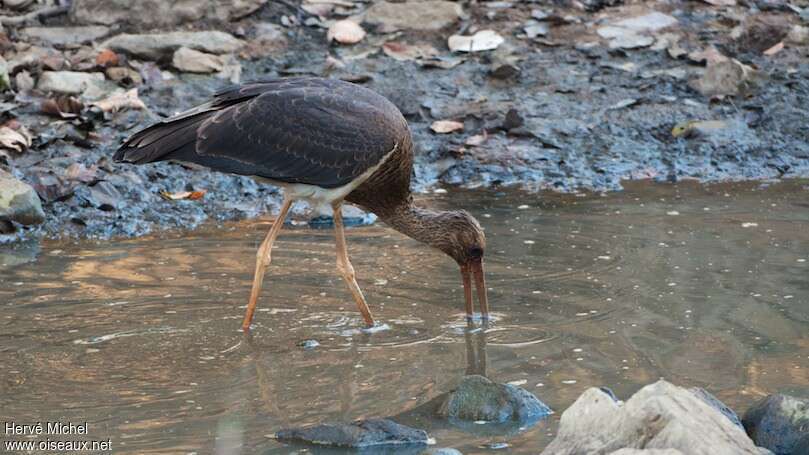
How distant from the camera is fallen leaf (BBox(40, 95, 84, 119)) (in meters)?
9.23

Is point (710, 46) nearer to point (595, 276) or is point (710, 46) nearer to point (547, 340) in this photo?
point (595, 276)

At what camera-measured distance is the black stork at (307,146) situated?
638 cm

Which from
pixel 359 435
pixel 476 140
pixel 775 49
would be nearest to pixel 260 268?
pixel 359 435

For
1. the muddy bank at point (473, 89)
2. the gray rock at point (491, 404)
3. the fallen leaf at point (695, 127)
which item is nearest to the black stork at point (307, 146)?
the gray rock at point (491, 404)

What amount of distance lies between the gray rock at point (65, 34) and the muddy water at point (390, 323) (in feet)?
9.86

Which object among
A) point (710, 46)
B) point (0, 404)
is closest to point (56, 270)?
→ point (0, 404)

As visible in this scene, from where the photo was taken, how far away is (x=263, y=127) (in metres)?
6.45

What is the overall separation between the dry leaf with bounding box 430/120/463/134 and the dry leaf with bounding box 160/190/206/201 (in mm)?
2077

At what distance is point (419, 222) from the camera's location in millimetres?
6809

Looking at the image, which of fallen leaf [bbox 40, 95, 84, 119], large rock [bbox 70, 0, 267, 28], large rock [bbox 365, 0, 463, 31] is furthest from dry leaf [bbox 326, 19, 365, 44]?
fallen leaf [bbox 40, 95, 84, 119]

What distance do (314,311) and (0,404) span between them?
1.93 meters

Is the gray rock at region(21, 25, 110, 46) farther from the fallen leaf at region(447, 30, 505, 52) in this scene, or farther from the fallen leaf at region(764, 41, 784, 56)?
the fallen leaf at region(764, 41, 784, 56)

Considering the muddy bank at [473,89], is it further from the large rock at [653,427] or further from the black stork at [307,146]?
the large rock at [653,427]

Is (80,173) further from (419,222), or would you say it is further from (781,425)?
(781,425)
